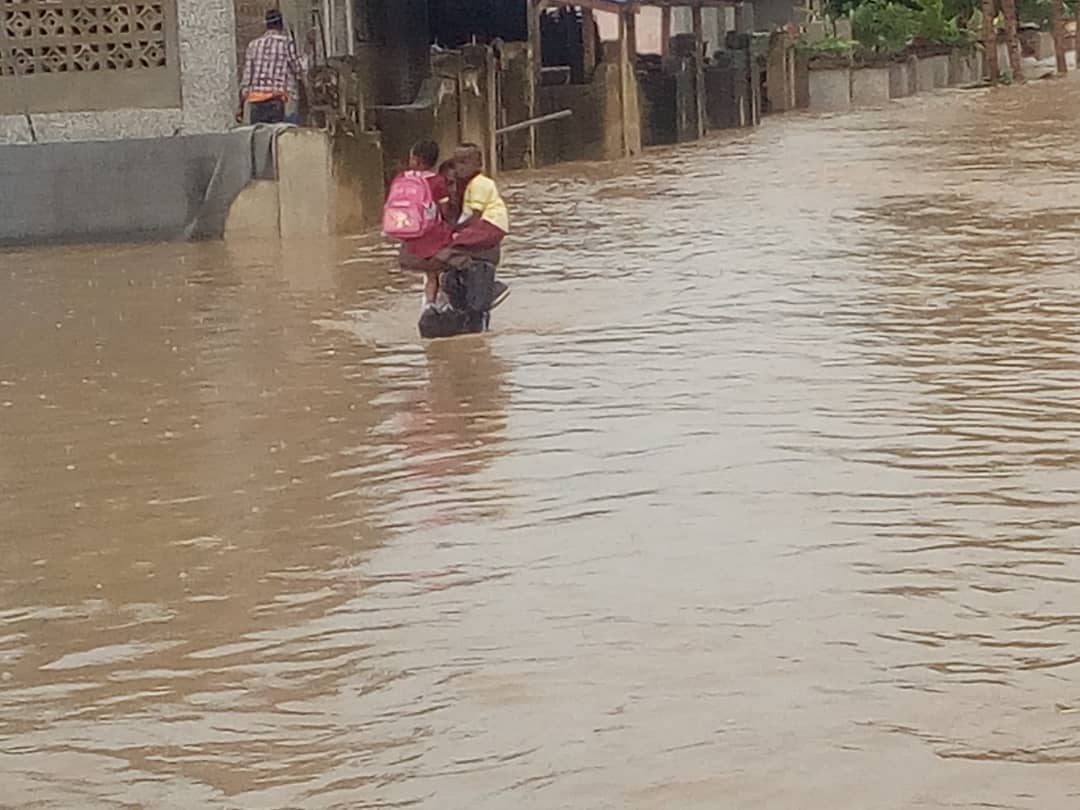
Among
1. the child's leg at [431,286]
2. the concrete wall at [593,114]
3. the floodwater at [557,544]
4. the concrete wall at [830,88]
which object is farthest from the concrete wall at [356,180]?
the concrete wall at [830,88]

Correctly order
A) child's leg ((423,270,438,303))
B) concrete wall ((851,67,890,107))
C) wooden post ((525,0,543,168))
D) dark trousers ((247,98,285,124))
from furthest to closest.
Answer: concrete wall ((851,67,890,107)), wooden post ((525,0,543,168)), dark trousers ((247,98,285,124)), child's leg ((423,270,438,303))

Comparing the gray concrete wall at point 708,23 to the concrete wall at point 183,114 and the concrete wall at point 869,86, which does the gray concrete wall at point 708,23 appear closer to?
the concrete wall at point 869,86

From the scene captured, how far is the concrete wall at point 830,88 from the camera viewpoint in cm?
4006

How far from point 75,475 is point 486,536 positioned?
2.15m

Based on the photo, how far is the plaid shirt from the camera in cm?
1742

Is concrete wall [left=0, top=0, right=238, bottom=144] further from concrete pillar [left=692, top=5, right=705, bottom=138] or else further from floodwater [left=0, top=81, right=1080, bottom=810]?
concrete pillar [left=692, top=5, right=705, bottom=138]

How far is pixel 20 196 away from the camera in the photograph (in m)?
17.5

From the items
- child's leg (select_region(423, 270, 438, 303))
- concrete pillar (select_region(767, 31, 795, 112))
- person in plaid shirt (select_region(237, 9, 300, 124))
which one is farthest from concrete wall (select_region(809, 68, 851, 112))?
child's leg (select_region(423, 270, 438, 303))

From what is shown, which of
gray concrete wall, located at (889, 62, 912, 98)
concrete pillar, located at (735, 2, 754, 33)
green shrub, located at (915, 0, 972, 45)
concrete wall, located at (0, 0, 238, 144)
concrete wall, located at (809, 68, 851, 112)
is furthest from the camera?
concrete pillar, located at (735, 2, 754, 33)

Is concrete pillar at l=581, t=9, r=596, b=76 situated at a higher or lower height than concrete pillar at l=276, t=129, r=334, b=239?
higher

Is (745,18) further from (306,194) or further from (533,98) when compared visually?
(306,194)

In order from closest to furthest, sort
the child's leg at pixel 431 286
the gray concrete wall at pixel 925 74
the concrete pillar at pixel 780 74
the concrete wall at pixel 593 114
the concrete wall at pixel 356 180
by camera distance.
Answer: the child's leg at pixel 431 286
the concrete wall at pixel 356 180
the concrete wall at pixel 593 114
the concrete pillar at pixel 780 74
the gray concrete wall at pixel 925 74

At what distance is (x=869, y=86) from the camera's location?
41.2 meters

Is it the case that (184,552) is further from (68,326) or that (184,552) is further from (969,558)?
(68,326)
